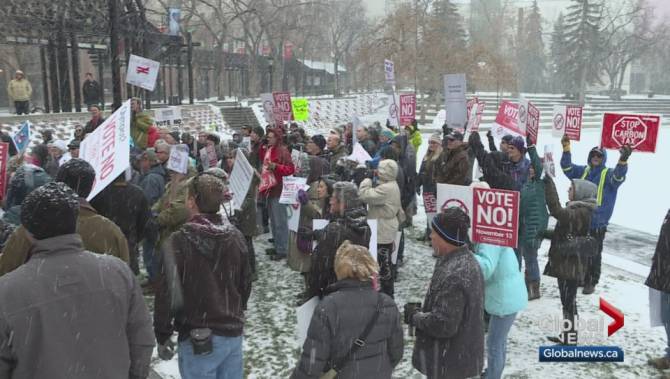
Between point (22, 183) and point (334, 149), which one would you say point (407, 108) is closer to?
point (334, 149)

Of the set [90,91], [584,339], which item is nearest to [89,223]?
[584,339]

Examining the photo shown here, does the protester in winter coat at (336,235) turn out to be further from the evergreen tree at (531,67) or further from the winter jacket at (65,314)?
the evergreen tree at (531,67)

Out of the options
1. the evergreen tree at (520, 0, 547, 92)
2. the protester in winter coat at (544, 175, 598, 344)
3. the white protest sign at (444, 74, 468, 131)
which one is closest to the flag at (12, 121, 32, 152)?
the white protest sign at (444, 74, 468, 131)

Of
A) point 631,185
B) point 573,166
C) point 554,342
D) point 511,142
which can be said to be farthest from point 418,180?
point 631,185

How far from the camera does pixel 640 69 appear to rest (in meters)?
84.0

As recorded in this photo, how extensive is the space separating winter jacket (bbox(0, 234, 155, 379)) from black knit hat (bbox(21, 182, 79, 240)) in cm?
4

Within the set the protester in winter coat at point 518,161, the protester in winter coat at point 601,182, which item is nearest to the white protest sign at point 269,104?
the protester in winter coat at point 601,182

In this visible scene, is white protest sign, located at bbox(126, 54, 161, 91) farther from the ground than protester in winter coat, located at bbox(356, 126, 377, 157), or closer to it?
farther from the ground

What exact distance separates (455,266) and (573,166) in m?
5.36

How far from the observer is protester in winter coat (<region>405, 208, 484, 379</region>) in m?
3.15

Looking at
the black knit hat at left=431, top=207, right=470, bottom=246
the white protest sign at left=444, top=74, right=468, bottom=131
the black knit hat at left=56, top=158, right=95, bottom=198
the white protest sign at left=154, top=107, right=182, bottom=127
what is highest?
the white protest sign at left=444, top=74, right=468, bottom=131

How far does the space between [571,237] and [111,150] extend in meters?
4.02

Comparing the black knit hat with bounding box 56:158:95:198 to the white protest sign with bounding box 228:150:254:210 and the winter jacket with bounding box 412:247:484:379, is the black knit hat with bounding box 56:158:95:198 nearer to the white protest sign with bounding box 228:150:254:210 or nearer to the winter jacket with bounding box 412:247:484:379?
the winter jacket with bounding box 412:247:484:379

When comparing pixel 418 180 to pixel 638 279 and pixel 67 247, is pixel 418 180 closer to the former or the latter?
pixel 638 279
